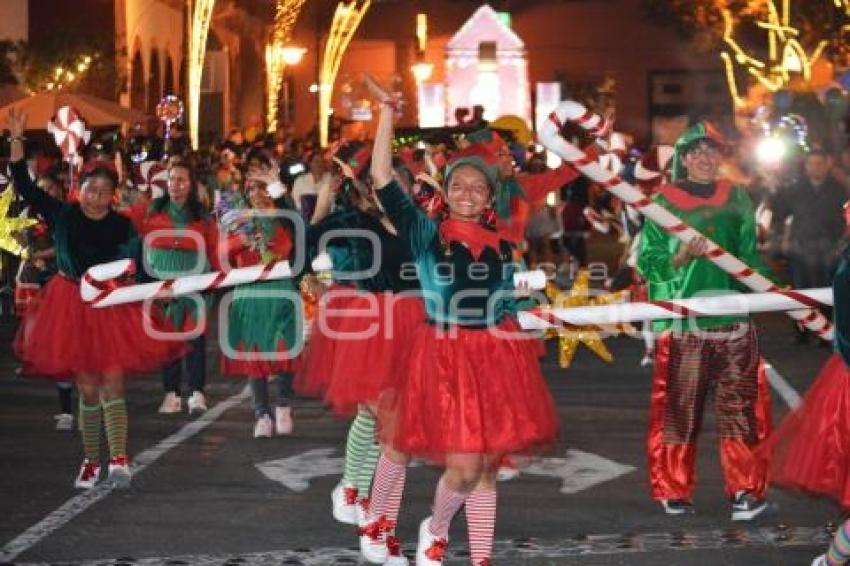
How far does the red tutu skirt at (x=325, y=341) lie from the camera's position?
1080cm

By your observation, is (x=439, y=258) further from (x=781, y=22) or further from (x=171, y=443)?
(x=781, y=22)

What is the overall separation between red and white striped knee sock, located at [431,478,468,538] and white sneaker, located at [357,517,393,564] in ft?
2.19

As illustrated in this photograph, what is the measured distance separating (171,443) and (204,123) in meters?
43.0

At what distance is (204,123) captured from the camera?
56.0m

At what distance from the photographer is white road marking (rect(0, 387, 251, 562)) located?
966 centimetres

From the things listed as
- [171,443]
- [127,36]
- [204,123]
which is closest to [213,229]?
[171,443]

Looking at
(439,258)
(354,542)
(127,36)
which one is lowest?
(354,542)

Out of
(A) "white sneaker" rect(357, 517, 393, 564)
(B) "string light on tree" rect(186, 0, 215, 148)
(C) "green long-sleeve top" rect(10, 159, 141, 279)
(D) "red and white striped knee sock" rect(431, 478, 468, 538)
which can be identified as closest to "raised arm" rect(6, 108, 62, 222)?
(C) "green long-sleeve top" rect(10, 159, 141, 279)

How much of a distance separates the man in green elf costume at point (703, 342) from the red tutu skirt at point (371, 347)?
1385mm

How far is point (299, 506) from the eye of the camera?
35.5 ft

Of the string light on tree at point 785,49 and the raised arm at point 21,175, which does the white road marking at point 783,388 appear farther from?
the string light on tree at point 785,49

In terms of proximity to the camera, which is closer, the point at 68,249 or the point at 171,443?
the point at 68,249

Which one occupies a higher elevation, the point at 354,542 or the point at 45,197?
the point at 45,197

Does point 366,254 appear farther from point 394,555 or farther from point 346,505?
point 394,555
